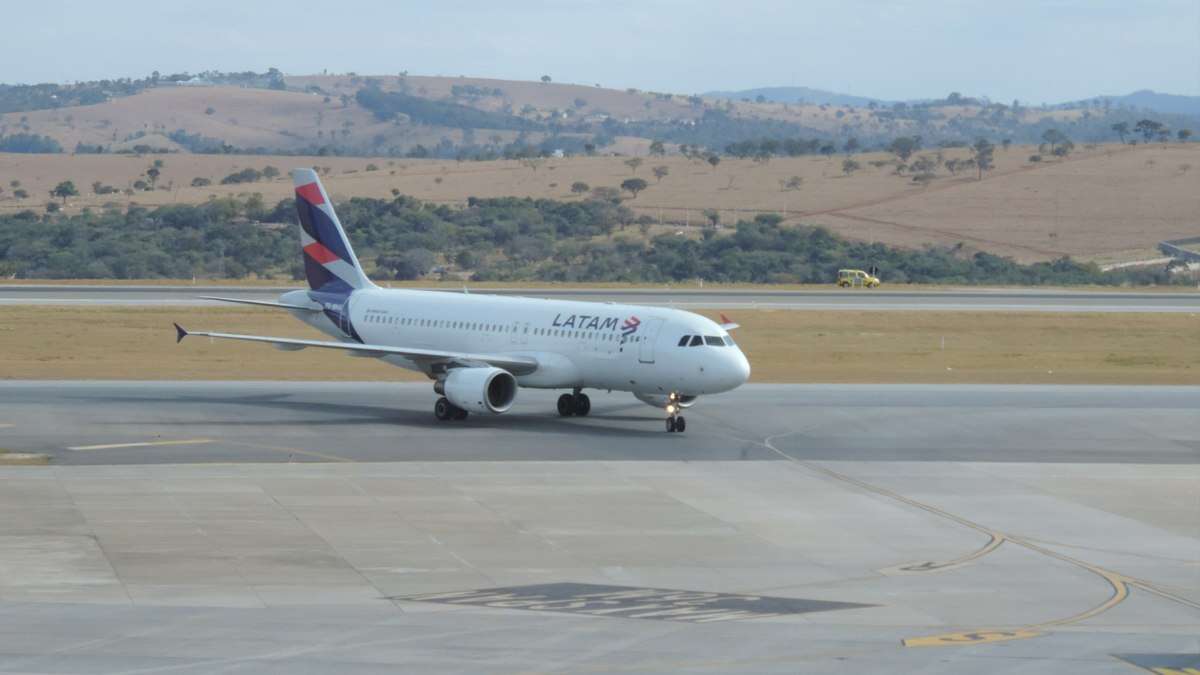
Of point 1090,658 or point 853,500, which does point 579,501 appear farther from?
point 1090,658

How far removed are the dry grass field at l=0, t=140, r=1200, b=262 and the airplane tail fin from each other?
95.7 meters

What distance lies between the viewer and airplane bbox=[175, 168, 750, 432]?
43531mm

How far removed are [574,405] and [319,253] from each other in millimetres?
12040

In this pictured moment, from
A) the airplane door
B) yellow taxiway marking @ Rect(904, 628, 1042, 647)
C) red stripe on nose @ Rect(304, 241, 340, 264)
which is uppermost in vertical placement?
red stripe on nose @ Rect(304, 241, 340, 264)

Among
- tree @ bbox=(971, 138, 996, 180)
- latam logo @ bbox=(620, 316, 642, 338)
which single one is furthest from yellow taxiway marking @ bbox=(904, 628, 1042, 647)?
tree @ bbox=(971, 138, 996, 180)

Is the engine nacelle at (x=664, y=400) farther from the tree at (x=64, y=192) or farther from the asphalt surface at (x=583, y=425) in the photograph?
the tree at (x=64, y=192)

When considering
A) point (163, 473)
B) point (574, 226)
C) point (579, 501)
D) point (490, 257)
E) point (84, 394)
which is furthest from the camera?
point (574, 226)

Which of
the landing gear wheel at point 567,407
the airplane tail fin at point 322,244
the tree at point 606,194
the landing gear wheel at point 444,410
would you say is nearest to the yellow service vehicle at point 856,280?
the tree at point 606,194

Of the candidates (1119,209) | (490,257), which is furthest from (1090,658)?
(1119,209)

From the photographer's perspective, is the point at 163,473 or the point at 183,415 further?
the point at 183,415

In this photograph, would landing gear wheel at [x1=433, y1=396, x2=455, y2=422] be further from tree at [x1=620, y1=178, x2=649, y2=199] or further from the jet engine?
tree at [x1=620, y1=178, x2=649, y2=199]

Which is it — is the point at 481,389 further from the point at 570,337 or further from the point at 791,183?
the point at 791,183

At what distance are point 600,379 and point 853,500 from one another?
12.4 meters

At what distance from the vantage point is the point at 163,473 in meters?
35.6
